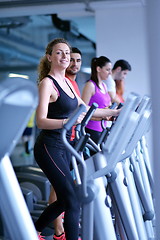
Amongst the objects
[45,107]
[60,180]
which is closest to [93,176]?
[60,180]

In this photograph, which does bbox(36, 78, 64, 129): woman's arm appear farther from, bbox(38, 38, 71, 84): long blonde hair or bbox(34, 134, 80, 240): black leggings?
bbox(38, 38, 71, 84): long blonde hair

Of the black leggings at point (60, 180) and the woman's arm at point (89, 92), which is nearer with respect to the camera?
the black leggings at point (60, 180)

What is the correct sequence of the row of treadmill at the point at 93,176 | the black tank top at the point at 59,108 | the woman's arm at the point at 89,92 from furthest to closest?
1. the woman's arm at the point at 89,92
2. the black tank top at the point at 59,108
3. the row of treadmill at the point at 93,176

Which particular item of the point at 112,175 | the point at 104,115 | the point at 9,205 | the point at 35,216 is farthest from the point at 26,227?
the point at 35,216

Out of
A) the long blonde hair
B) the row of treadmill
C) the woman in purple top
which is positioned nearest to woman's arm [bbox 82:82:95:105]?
the woman in purple top

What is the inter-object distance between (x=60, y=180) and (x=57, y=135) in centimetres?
31

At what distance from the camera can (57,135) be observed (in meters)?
2.93

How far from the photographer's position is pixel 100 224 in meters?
2.27

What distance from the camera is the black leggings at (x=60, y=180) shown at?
8.97 ft

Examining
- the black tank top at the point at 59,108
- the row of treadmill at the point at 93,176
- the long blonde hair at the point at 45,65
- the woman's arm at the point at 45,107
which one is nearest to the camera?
the row of treadmill at the point at 93,176

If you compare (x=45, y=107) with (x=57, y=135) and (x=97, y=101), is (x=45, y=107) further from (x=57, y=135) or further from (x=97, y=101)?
(x=97, y=101)

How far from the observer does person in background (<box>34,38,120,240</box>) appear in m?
2.74

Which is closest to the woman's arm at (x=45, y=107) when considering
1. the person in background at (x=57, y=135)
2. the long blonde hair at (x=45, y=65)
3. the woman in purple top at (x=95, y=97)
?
the person in background at (x=57, y=135)

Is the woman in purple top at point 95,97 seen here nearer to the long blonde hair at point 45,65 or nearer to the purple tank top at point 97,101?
the purple tank top at point 97,101
